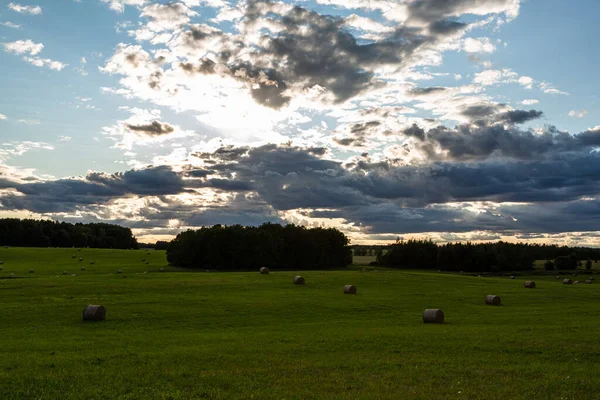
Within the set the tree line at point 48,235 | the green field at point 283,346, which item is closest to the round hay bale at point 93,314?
the green field at point 283,346

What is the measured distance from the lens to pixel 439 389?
15.4m

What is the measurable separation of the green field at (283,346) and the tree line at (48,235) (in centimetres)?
13694

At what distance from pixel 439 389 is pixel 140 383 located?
370 inches

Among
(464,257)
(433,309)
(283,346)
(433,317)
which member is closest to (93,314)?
(283,346)

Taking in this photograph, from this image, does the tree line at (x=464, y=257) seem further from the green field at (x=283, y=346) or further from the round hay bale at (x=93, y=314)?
the round hay bale at (x=93, y=314)

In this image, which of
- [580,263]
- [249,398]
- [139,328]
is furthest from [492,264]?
[249,398]

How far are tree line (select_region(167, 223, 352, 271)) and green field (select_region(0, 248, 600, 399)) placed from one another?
58.7 metres

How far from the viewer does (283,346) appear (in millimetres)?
22016

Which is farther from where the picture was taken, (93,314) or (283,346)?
(93,314)

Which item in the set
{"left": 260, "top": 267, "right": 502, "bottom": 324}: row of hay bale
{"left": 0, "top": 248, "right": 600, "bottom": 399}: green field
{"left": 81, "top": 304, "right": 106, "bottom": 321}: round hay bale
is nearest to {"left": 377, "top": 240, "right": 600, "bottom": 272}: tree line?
{"left": 260, "top": 267, "right": 502, "bottom": 324}: row of hay bale

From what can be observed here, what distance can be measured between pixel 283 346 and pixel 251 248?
282 ft

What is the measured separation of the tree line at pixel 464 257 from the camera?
13869cm

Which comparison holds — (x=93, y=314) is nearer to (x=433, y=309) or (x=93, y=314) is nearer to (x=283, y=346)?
(x=283, y=346)

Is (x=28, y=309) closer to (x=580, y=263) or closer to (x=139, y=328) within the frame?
(x=139, y=328)
